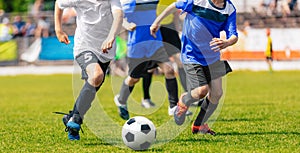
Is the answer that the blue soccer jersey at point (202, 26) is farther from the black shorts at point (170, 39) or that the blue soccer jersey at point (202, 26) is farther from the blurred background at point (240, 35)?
the blurred background at point (240, 35)

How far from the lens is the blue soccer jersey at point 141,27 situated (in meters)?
10.4

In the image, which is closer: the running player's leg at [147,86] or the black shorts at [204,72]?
the black shorts at [204,72]

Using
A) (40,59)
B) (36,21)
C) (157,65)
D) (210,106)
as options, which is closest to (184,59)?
(210,106)

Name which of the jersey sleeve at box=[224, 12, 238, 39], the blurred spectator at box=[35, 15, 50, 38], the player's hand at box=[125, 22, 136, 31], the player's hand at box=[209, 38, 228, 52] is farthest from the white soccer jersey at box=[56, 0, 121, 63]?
the blurred spectator at box=[35, 15, 50, 38]

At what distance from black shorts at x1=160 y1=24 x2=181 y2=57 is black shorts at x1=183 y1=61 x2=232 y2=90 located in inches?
113

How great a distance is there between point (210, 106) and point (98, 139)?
1.37 metres

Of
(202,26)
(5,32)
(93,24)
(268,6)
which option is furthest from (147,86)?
(268,6)

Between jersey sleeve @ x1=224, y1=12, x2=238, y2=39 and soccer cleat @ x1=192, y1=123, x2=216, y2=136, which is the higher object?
jersey sleeve @ x1=224, y1=12, x2=238, y2=39

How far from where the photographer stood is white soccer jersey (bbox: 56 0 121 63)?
7691mm

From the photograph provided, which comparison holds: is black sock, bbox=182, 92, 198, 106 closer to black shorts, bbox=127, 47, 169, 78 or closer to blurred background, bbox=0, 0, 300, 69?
black shorts, bbox=127, 47, 169, 78

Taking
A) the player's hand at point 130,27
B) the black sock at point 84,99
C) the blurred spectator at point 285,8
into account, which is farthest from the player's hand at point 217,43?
the blurred spectator at point 285,8

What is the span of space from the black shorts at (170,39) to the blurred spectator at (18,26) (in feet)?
63.3

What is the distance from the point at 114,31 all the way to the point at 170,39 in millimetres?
3632

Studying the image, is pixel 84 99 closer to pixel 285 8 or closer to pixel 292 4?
pixel 285 8
